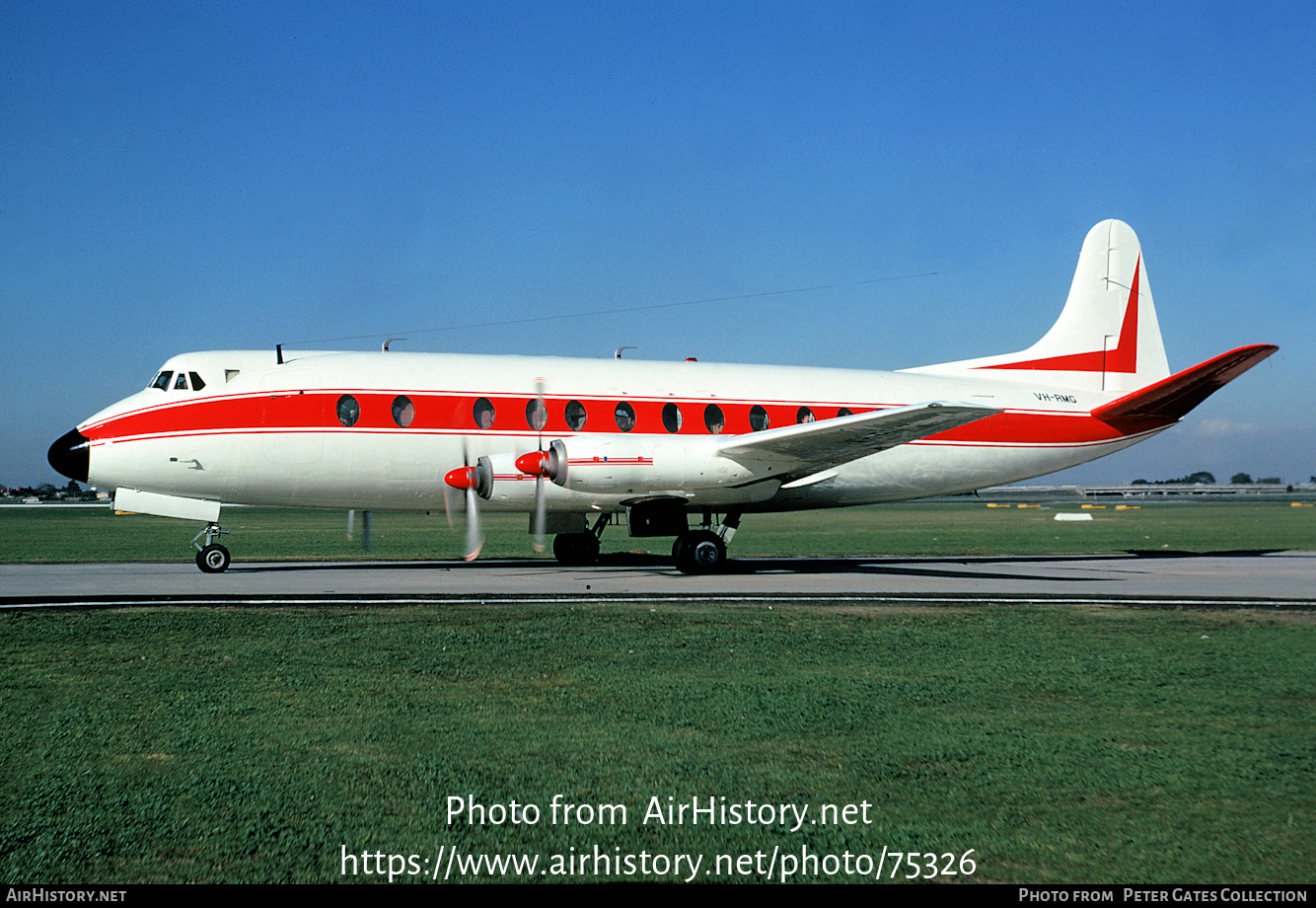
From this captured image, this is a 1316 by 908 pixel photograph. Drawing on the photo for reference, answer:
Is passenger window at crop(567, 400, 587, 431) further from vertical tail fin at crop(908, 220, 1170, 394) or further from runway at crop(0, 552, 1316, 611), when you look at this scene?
vertical tail fin at crop(908, 220, 1170, 394)

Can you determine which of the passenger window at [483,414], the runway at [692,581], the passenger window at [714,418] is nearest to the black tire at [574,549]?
the runway at [692,581]

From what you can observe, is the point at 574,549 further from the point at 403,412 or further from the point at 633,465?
the point at 403,412

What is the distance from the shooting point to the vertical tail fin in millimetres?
26422

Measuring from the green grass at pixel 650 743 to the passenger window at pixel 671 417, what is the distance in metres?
10.3

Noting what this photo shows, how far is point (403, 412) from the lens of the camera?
2006 centimetres

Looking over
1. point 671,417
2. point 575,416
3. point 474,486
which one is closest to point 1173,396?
point 671,417

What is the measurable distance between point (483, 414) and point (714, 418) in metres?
5.22

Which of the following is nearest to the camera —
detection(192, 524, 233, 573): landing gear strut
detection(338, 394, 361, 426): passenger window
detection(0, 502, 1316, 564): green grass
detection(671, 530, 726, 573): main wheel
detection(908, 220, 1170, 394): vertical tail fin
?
detection(338, 394, 361, 426): passenger window

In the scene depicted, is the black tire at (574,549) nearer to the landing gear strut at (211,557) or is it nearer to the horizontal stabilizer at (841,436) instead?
the horizontal stabilizer at (841,436)

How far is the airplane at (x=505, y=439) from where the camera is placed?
19.4m

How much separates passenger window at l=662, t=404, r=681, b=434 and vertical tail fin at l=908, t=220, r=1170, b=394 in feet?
28.1

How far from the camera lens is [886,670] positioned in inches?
368

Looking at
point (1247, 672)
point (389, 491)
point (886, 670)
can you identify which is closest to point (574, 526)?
point (389, 491)

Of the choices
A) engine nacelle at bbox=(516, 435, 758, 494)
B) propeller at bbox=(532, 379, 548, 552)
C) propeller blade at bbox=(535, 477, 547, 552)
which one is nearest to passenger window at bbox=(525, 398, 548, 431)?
propeller at bbox=(532, 379, 548, 552)
